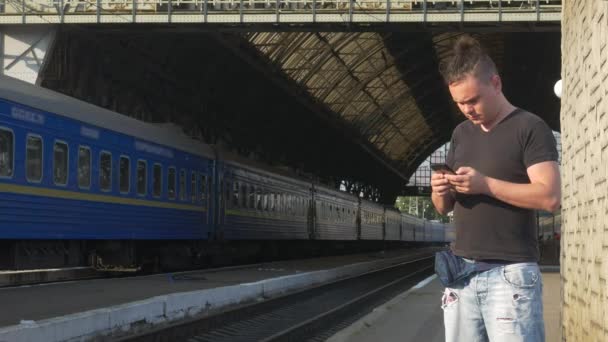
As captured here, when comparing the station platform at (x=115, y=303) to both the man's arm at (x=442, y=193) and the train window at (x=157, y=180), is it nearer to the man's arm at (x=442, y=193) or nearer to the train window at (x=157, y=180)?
the train window at (x=157, y=180)

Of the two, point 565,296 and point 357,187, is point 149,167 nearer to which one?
point 565,296

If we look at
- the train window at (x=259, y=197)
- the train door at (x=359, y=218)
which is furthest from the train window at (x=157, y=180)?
the train door at (x=359, y=218)

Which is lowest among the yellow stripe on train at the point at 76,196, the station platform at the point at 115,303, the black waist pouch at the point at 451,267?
the station platform at the point at 115,303

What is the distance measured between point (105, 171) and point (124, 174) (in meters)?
0.85

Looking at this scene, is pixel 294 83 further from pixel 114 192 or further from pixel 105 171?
pixel 105 171

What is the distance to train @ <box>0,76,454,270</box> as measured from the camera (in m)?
14.1

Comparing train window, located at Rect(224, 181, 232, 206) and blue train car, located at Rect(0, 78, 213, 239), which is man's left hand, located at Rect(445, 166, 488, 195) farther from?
train window, located at Rect(224, 181, 232, 206)

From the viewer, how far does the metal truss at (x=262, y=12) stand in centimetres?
2509

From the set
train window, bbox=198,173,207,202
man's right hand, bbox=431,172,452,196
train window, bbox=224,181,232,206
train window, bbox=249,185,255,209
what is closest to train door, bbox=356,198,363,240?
train window, bbox=249,185,255,209

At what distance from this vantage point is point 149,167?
1936 cm

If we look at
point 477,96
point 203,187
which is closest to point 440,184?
point 477,96

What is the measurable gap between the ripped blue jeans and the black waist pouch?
0.13ft

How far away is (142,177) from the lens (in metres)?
18.9

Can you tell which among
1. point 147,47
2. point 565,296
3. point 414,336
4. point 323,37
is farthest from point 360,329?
point 323,37
